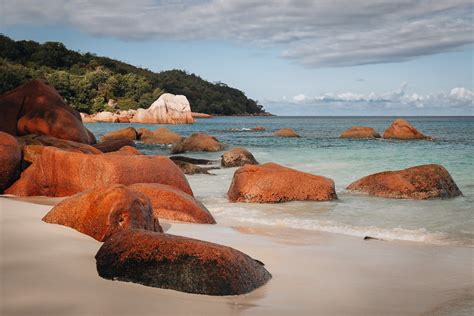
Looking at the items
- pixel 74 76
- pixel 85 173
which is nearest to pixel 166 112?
pixel 74 76

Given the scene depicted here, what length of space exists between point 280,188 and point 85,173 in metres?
3.91

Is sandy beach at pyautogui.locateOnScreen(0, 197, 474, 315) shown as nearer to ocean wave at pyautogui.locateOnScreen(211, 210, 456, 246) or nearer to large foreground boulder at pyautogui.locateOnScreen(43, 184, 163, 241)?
large foreground boulder at pyautogui.locateOnScreen(43, 184, 163, 241)

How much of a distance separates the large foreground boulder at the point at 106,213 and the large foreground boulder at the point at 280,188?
502 centimetres

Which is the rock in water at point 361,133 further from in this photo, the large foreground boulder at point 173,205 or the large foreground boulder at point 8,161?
the large foreground boulder at point 173,205

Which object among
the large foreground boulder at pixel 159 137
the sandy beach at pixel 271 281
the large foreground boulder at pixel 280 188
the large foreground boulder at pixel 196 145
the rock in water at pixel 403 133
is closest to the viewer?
the sandy beach at pixel 271 281

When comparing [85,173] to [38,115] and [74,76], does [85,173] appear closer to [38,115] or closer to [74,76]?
[38,115]

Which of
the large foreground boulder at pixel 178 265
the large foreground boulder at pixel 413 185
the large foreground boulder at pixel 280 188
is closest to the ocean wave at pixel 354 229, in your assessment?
the large foreground boulder at pixel 280 188

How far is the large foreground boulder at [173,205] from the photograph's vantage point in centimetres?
747

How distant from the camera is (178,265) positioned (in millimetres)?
4082

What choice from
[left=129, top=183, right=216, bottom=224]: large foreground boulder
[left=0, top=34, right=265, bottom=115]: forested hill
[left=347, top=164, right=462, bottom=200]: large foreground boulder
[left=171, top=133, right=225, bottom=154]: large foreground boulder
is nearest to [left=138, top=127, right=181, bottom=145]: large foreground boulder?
[left=171, top=133, right=225, bottom=154]: large foreground boulder

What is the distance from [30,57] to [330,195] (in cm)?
9708

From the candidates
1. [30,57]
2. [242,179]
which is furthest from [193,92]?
[242,179]

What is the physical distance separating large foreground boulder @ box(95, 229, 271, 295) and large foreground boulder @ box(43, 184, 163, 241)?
957 millimetres

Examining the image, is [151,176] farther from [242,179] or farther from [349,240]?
[349,240]
